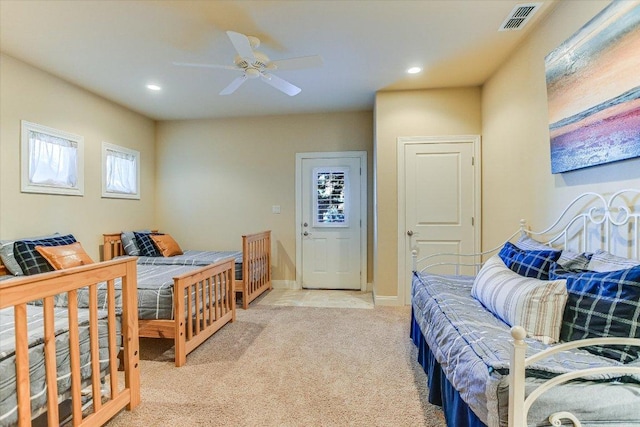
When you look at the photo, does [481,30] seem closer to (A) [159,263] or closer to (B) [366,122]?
(B) [366,122]

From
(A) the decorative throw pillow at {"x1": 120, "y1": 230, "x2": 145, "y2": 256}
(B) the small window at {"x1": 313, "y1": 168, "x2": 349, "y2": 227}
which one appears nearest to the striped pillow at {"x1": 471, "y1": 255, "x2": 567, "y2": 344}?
(B) the small window at {"x1": 313, "y1": 168, "x2": 349, "y2": 227}

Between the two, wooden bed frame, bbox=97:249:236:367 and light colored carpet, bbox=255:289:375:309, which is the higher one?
wooden bed frame, bbox=97:249:236:367

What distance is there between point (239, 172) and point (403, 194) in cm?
247

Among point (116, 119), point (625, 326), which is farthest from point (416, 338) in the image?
point (116, 119)

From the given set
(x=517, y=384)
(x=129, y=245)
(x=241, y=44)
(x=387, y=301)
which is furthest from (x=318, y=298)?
(x=517, y=384)

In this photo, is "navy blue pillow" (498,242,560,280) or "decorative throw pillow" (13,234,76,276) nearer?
"navy blue pillow" (498,242,560,280)

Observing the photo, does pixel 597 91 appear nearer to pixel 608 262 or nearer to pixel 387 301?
pixel 608 262

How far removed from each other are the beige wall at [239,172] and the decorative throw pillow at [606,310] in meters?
3.11

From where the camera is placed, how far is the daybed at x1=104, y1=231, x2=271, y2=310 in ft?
11.9

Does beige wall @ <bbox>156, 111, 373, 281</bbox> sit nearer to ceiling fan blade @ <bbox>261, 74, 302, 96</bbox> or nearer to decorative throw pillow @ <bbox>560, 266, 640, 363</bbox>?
ceiling fan blade @ <bbox>261, 74, 302, 96</bbox>

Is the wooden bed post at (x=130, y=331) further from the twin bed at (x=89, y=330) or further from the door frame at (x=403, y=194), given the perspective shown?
the door frame at (x=403, y=194)

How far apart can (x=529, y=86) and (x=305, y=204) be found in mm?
2946

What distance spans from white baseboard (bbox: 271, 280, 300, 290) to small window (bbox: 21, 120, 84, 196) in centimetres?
265

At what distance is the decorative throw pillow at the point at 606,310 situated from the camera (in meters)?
1.21
